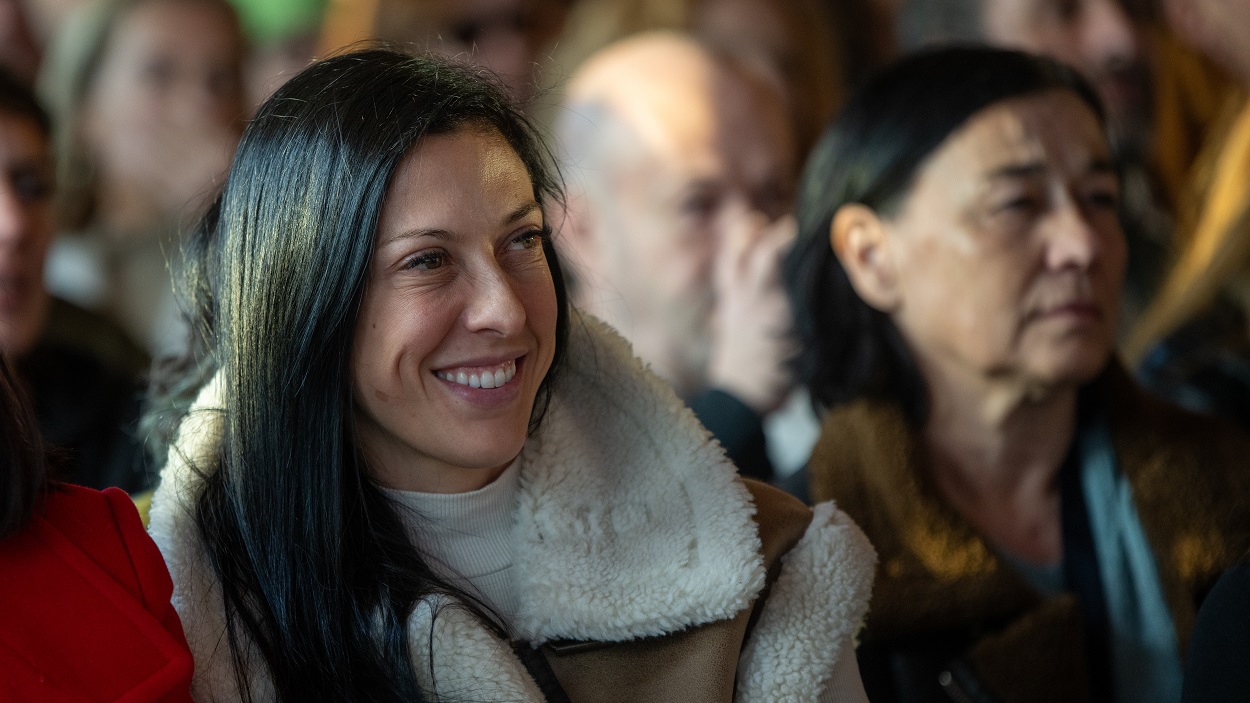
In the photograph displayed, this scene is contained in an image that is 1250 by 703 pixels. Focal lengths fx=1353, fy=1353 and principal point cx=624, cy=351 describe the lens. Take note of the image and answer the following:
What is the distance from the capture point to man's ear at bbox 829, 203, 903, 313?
6.04 ft

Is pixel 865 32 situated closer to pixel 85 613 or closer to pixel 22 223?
pixel 22 223

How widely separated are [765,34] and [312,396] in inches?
88.9

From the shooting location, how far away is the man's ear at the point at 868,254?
6.04 ft

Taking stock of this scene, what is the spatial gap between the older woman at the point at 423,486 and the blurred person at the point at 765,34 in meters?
→ 1.88

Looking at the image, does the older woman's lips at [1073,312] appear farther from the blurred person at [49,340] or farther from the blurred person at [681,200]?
the blurred person at [49,340]

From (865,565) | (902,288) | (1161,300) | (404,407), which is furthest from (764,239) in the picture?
(404,407)

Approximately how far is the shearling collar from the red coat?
3.3 inches

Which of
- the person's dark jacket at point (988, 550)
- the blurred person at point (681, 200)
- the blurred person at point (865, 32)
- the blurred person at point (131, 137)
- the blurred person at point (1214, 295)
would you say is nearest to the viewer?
the person's dark jacket at point (988, 550)

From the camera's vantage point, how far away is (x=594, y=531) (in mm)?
1274

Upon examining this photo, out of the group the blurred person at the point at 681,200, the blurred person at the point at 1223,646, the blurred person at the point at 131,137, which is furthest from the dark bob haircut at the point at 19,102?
the blurred person at the point at 1223,646

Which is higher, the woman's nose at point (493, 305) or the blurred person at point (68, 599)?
the woman's nose at point (493, 305)

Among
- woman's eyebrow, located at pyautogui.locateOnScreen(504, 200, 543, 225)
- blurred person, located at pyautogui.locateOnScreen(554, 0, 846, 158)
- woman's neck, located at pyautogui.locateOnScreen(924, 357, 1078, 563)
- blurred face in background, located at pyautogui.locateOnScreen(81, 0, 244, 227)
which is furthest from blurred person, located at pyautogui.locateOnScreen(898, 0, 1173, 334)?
woman's eyebrow, located at pyautogui.locateOnScreen(504, 200, 543, 225)

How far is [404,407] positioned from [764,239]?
4.33 ft

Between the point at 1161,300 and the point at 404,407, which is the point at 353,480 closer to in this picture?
the point at 404,407
